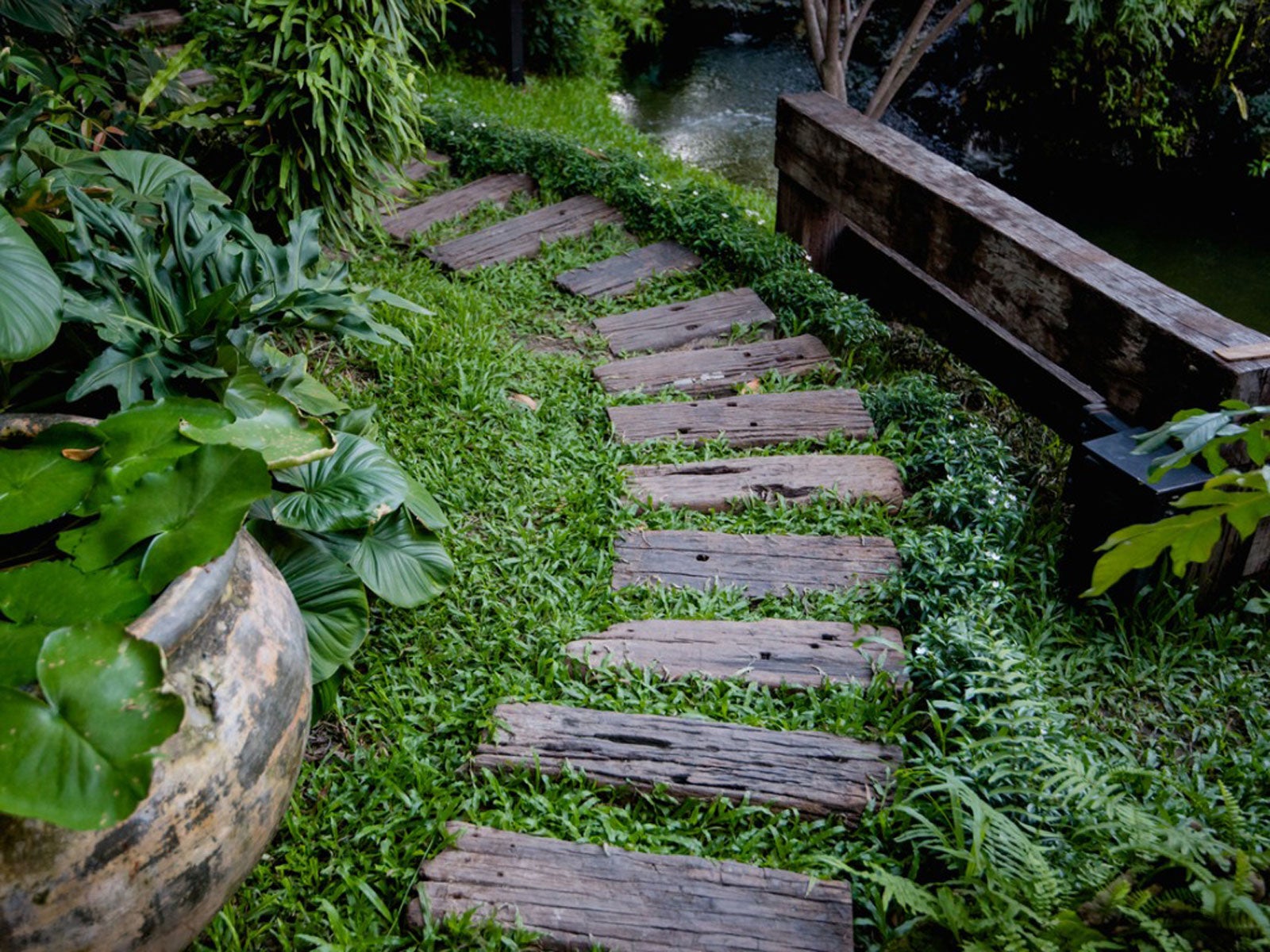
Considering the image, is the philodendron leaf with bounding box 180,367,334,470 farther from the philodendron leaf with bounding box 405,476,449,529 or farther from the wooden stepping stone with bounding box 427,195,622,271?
the wooden stepping stone with bounding box 427,195,622,271

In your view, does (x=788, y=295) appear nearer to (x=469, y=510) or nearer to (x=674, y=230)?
(x=674, y=230)

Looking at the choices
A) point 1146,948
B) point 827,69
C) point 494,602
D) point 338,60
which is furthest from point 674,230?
point 1146,948

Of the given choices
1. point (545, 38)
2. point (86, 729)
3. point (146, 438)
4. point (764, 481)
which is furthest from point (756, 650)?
point (545, 38)

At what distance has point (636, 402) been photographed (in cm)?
381

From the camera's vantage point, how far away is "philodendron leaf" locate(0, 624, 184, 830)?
4.73 feet

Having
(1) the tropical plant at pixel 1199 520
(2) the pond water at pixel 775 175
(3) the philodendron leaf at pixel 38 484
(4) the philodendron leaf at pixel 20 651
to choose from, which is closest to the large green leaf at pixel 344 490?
(3) the philodendron leaf at pixel 38 484

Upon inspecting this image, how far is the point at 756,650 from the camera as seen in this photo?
106 inches

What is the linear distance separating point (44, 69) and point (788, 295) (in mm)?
3153

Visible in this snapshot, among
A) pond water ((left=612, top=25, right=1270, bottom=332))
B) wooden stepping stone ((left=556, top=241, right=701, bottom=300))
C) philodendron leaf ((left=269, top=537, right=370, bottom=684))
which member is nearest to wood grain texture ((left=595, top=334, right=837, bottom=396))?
wooden stepping stone ((left=556, top=241, right=701, bottom=300))

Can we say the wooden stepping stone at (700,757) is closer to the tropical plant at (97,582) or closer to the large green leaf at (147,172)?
the tropical plant at (97,582)

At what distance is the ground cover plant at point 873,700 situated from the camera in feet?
6.47

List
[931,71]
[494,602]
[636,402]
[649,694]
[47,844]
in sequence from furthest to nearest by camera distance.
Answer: [931,71] < [636,402] < [494,602] < [649,694] < [47,844]

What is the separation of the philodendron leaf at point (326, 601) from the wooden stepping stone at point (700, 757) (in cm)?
42

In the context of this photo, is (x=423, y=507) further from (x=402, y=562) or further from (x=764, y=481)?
(x=764, y=481)
